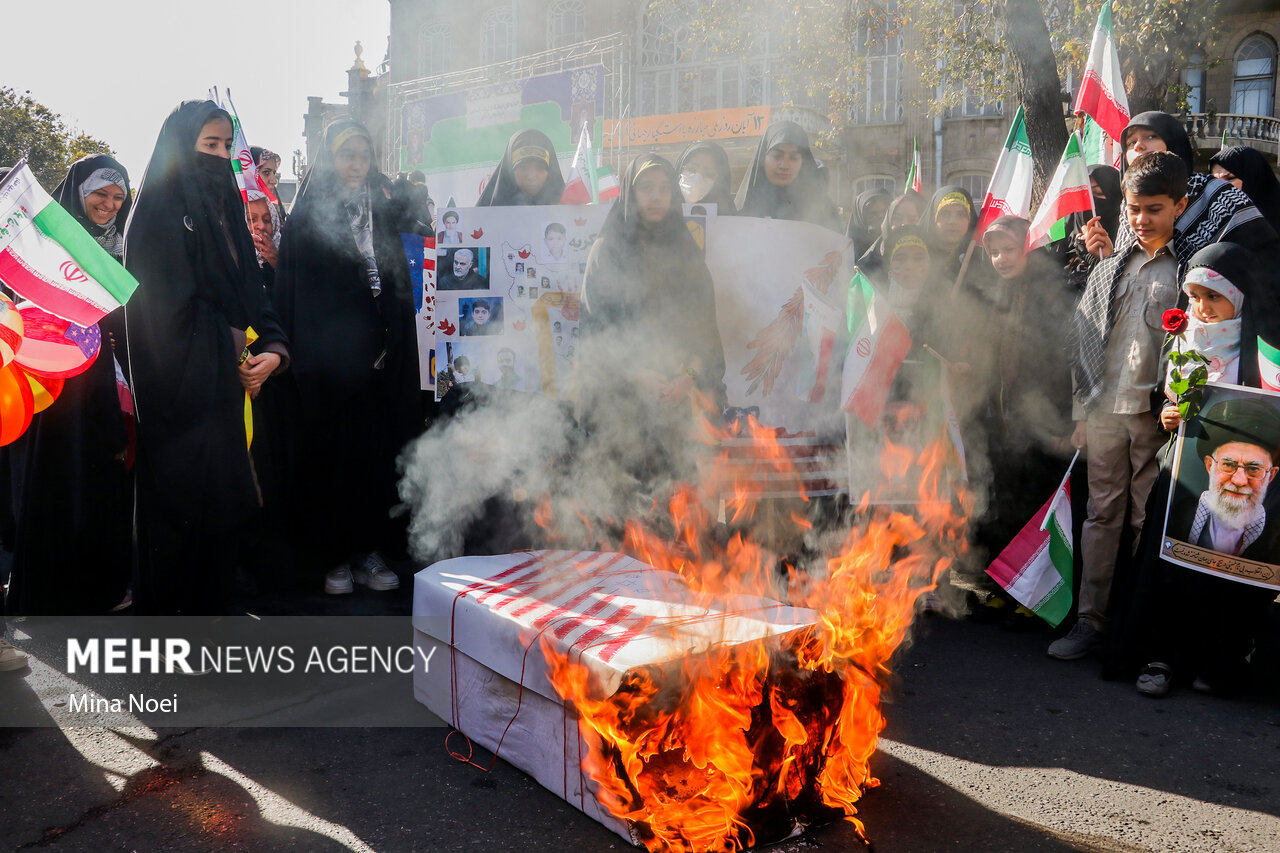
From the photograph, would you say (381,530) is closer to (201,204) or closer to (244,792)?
(201,204)

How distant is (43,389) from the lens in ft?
12.3

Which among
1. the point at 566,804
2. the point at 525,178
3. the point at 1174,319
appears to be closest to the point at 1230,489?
the point at 1174,319

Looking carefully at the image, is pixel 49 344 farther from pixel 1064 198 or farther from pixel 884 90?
pixel 884 90

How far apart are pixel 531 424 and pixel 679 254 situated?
1.14m

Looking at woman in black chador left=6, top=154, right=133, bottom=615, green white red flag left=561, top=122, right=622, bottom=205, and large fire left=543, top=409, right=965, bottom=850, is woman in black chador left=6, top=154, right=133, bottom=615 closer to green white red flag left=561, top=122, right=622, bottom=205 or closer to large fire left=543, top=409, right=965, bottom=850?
green white red flag left=561, top=122, right=622, bottom=205

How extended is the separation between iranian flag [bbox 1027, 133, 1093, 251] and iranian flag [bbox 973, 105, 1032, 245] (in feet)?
0.80

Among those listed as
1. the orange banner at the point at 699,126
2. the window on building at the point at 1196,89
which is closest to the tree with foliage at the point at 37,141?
the orange banner at the point at 699,126

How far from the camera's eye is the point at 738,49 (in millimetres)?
10555

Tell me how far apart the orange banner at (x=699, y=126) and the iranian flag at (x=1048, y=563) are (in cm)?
1967

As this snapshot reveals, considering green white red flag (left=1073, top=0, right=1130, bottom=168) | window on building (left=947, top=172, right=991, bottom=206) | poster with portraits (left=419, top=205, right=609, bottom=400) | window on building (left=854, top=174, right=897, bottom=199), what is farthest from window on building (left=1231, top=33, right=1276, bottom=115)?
poster with portraits (left=419, top=205, right=609, bottom=400)

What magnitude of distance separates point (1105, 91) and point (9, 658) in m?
6.20

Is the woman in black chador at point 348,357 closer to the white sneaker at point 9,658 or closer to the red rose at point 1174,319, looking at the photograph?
the white sneaker at point 9,658

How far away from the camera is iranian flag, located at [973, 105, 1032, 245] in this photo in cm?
542

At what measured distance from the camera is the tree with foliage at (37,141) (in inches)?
734
